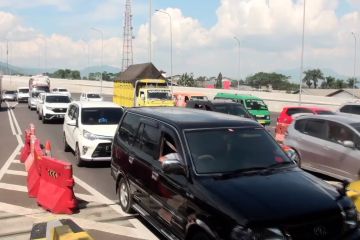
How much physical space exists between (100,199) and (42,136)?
11470mm

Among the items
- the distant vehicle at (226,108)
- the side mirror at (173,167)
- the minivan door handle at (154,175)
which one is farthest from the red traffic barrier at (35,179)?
the distant vehicle at (226,108)

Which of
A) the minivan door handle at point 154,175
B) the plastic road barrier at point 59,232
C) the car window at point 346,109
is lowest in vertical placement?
the plastic road barrier at point 59,232

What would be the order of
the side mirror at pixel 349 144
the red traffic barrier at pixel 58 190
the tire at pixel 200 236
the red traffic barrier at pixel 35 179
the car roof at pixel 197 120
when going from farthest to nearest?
the side mirror at pixel 349 144 → the red traffic barrier at pixel 35 179 → the red traffic barrier at pixel 58 190 → the car roof at pixel 197 120 → the tire at pixel 200 236

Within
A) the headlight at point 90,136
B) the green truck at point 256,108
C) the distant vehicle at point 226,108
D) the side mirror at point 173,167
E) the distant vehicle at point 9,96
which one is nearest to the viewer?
the side mirror at point 173,167

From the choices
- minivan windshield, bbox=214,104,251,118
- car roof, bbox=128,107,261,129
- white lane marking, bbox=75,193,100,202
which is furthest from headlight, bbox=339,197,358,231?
minivan windshield, bbox=214,104,251,118

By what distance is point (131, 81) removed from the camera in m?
35.1

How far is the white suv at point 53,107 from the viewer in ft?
84.5

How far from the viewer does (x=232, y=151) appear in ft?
19.0

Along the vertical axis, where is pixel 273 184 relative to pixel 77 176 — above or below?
above

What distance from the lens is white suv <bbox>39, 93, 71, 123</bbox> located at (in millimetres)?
25766

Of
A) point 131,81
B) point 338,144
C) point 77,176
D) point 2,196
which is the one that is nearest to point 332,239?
point 338,144

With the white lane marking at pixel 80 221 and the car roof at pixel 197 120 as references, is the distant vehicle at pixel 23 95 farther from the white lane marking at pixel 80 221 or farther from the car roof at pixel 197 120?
the car roof at pixel 197 120

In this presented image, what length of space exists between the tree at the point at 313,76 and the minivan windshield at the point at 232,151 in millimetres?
127077

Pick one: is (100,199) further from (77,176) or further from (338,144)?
(338,144)
